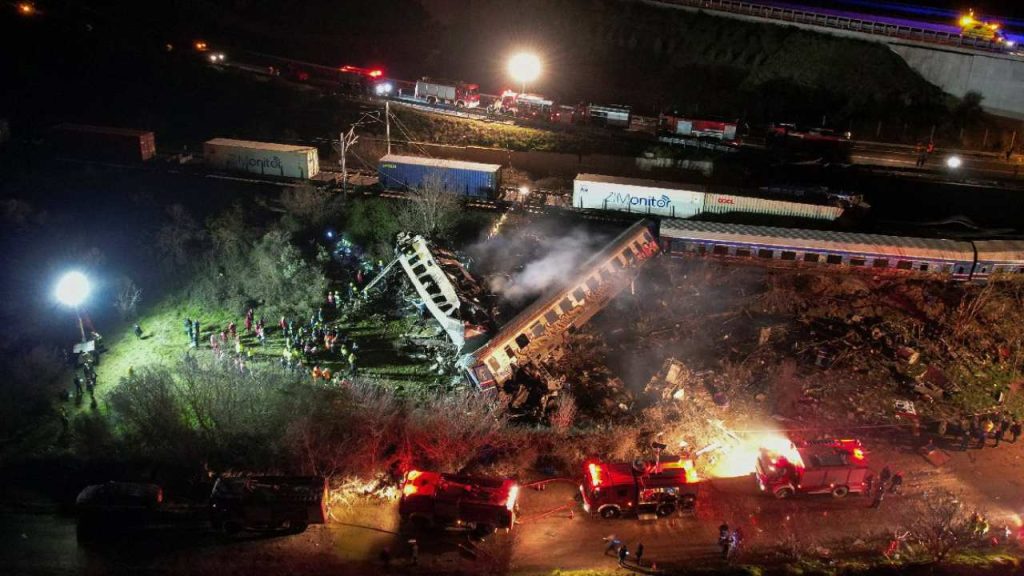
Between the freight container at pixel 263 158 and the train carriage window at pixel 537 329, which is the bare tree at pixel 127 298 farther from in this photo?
the train carriage window at pixel 537 329

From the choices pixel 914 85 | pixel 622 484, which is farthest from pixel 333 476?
pixel 914 85

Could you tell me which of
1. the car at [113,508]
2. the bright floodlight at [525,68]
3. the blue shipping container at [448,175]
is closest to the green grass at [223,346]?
the car at [113,508]

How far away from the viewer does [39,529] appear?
16.5 meters

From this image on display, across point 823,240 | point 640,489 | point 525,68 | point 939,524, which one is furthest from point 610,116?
point 939,524

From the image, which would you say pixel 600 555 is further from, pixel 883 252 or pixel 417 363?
pixel 883 252

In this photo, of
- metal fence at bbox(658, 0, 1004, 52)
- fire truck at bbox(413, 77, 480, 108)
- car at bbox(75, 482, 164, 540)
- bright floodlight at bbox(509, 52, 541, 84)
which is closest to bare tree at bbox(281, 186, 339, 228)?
fire truck at bbox(413, 77, 480, 108)

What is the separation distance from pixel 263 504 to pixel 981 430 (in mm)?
A: 19636

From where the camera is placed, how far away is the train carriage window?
22047 millimetres

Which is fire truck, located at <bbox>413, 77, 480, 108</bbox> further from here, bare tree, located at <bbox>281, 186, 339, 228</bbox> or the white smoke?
the white smoke

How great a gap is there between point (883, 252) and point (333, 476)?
69.1 ft

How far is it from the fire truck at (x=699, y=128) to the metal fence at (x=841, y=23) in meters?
12.8

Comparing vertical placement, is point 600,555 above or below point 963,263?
below

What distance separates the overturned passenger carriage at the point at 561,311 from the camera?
21109 millimetres

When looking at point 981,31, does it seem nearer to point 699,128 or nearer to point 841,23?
point 841,23
